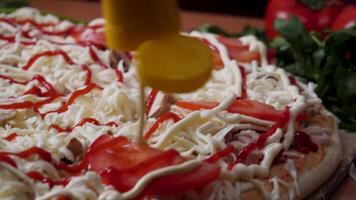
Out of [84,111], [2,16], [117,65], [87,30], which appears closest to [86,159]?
[84,111]

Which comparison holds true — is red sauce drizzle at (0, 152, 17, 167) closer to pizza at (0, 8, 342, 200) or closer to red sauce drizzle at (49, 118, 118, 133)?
pizza at (0, 8, 342, 200)

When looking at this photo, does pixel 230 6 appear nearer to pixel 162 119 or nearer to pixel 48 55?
pixel 48 55

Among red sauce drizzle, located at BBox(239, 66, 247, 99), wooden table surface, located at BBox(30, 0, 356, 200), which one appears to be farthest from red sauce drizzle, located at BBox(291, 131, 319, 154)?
wooden table surface, located at BBox(30, 0, 356, 200)

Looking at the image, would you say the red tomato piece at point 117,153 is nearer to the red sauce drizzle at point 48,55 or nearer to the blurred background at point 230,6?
the red sauce drizzle at point 48,55

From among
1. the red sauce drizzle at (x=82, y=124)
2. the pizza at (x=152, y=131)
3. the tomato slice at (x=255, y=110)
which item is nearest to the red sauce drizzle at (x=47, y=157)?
the pizza at (x=152, y=131)

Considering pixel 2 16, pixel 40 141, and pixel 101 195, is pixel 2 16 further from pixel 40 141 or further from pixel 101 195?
pixel 101 195

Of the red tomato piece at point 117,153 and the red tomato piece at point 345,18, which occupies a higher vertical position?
the red tomato piece at point 117,153
